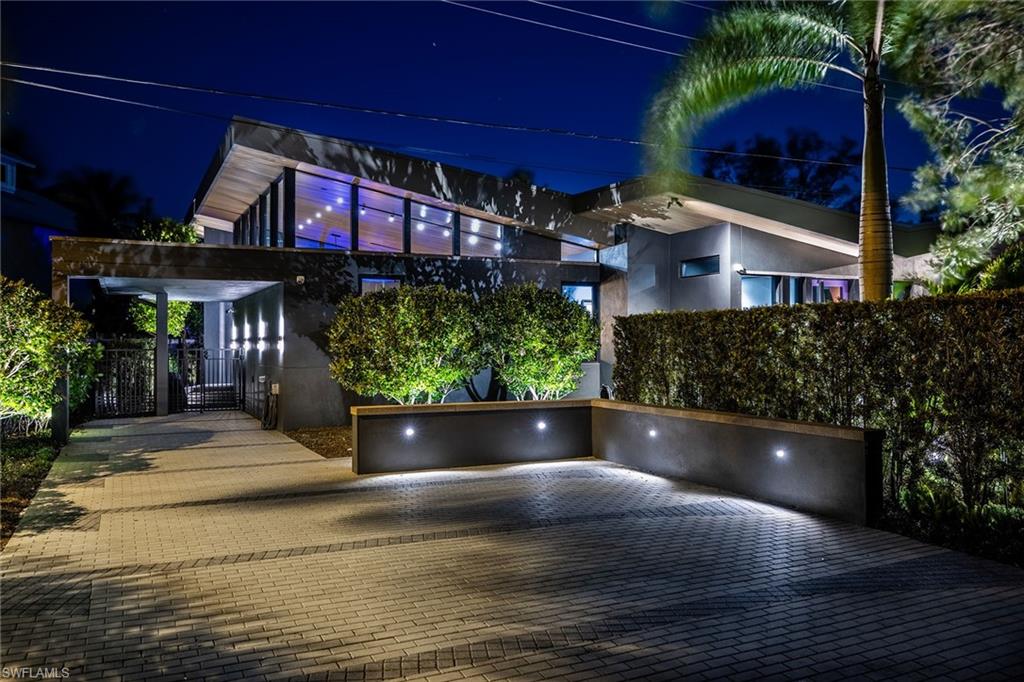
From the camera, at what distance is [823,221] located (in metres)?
16.9

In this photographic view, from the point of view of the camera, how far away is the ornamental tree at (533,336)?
43.1ft

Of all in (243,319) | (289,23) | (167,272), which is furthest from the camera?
(243,319)

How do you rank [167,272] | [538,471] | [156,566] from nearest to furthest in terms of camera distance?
1. [156,566]
2. [538,471]
3. [167,272]

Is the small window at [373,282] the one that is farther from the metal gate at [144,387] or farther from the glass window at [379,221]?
the metal gate at [144,387]

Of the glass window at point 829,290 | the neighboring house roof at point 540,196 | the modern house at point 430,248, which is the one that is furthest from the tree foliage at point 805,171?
the neighboring house roof at point 540,196

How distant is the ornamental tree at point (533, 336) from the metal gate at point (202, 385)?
433 inches

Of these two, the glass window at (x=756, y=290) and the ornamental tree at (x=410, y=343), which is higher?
the glass window at (x=756, y=290)

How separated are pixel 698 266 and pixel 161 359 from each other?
1379 centimetres

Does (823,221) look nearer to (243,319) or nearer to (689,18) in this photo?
(689,18)

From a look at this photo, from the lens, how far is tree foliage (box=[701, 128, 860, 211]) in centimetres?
4794

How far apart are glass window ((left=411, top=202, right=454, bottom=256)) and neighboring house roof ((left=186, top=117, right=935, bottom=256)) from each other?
0.37m

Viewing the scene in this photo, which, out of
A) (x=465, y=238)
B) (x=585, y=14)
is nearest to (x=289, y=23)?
(x=585, y=14)

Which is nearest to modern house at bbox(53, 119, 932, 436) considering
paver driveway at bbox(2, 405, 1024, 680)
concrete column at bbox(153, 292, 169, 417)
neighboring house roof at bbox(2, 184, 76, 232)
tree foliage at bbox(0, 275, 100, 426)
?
concrete column at bbox(153, 292, 169, 417)

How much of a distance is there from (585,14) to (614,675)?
40.9 feet
